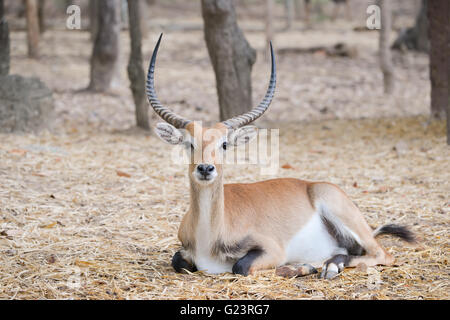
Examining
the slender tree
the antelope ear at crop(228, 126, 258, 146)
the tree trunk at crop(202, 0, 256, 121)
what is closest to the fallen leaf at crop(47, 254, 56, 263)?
the antelope ear at crop(228, 126, 258, 146)

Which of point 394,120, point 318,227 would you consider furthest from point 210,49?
point 318,227

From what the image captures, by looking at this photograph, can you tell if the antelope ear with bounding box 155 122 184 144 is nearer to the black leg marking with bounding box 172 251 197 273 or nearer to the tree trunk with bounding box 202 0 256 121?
the black leg marking with bounding box 172 251 197 273

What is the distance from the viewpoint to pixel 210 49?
33.1 ft

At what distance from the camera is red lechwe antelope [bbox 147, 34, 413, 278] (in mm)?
4672

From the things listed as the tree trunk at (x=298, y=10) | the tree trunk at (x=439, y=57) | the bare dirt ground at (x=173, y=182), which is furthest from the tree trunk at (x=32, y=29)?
the tree trunk at (x=298, y=10)

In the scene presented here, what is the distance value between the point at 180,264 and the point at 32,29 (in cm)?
1369

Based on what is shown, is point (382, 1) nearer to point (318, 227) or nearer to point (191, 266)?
point (318, 227)

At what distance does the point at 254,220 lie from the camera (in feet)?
16.5

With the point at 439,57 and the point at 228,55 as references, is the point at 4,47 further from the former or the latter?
the point at 439,57

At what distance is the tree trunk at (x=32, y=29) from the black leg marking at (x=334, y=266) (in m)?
13.6

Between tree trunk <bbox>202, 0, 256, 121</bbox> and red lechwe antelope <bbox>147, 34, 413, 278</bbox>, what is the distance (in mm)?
4928

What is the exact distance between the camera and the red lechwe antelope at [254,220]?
4672 mm

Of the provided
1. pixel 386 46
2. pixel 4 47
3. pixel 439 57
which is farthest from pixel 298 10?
pixel 4 47
